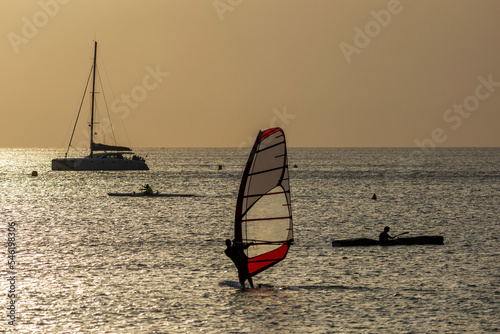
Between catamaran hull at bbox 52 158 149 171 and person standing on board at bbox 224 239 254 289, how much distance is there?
118 meters

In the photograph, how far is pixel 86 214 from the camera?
74.5 m

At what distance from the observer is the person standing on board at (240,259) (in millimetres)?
31281

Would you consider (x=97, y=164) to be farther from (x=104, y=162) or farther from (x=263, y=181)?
(x=263, y=181)

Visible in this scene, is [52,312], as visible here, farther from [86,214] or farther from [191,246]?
[86,214]

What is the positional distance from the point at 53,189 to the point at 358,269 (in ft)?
305

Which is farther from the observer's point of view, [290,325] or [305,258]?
[305,258]

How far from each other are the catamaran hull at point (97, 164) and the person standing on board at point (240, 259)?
118m

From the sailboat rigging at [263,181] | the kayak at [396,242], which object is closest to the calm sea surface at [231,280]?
the kayak at [396,242]

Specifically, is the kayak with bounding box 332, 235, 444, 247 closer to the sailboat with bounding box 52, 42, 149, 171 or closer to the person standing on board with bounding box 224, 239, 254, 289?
the person standing on board with bounding box 224, 239, 254, 289

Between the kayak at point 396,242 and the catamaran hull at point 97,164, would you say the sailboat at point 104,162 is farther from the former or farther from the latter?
the kayak at point 396,242

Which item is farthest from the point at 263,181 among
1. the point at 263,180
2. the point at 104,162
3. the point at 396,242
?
the point at 104,162

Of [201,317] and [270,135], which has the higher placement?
[270,135]

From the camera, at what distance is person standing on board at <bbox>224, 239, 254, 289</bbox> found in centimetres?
3128

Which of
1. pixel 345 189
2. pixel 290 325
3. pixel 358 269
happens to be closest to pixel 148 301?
pixel 290 325
